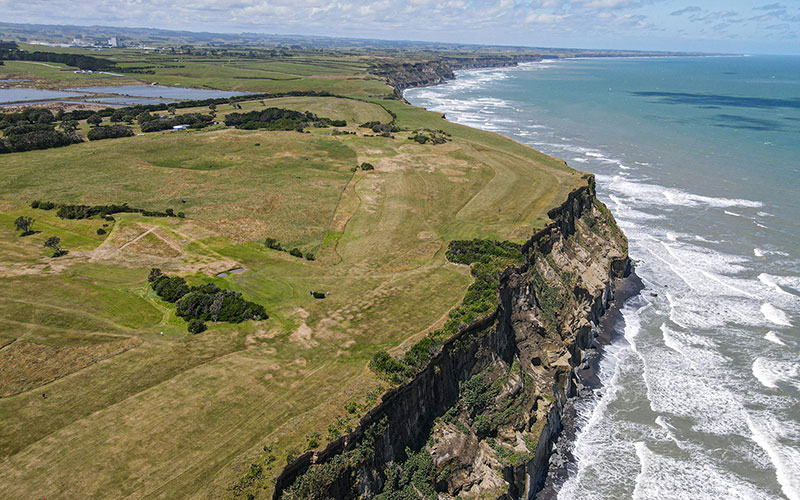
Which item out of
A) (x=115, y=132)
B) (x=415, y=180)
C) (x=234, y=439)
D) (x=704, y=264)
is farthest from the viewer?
(x=115, y=132)

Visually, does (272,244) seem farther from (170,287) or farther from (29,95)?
(29,95)

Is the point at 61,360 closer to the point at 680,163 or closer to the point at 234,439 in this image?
the point at 234,439

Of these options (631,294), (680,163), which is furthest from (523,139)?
(631,294)

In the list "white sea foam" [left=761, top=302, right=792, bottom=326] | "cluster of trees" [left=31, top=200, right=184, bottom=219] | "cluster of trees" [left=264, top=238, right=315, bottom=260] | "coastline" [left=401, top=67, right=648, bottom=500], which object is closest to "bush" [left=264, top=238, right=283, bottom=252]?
"cluster of trees" [left=264, top=238, right=315, bottom=260]

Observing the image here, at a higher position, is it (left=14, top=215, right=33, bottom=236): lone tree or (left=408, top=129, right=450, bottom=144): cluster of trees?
(left=408, top=129, right=450, bottom=144): cluster of trees

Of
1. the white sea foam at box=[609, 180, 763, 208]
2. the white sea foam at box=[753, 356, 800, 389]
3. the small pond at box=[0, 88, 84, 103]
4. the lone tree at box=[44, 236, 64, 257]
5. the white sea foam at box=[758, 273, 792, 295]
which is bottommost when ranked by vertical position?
the white sea foam at box=[753, 356, 800, 389]

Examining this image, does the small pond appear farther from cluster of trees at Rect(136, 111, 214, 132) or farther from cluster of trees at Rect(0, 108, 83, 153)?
cluster of trees at Rect(136, 111, 214, 132)

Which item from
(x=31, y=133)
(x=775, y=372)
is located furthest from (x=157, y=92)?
(x=775, y=372)
